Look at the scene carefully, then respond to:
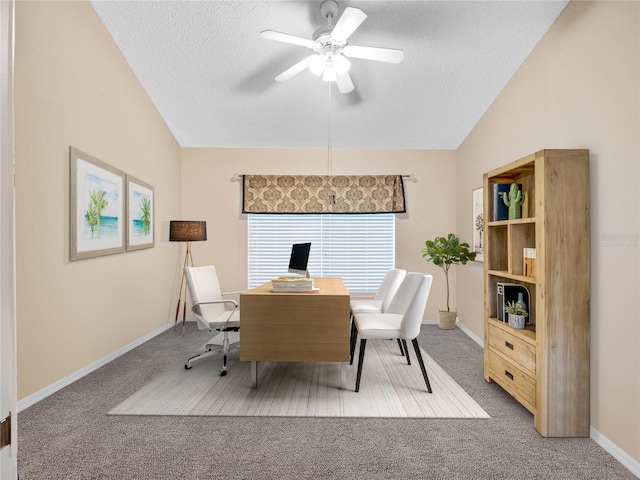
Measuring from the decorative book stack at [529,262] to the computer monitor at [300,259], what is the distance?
188 cm

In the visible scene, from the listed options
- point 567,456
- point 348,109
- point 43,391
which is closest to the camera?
point 567,456

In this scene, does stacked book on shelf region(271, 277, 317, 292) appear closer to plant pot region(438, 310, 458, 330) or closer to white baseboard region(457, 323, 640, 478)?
white baseboard region(457, 323, 640, 478)

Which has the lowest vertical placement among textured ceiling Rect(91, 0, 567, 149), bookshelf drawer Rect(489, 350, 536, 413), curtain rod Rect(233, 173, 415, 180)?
bookshelf drawer Rect(489, 350, 536, 413)

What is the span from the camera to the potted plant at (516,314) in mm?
2650

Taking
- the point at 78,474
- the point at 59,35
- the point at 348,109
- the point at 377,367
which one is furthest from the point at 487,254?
the point at 59,35

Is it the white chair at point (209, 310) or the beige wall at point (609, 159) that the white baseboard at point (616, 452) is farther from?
the white chair at point (209, 310)

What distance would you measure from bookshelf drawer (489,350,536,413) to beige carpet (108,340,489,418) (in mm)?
267

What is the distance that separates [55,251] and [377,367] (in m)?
2.83

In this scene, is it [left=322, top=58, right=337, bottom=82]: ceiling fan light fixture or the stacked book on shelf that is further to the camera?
the stacked book on shelf

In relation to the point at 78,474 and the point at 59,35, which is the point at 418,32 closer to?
the point at 59,35

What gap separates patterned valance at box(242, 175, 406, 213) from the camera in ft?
17.3

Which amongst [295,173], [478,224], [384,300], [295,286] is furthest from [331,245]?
[295,286]

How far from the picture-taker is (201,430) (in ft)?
7.50

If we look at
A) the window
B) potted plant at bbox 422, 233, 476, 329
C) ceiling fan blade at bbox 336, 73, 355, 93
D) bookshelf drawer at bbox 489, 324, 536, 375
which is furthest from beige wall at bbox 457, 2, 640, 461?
the window
